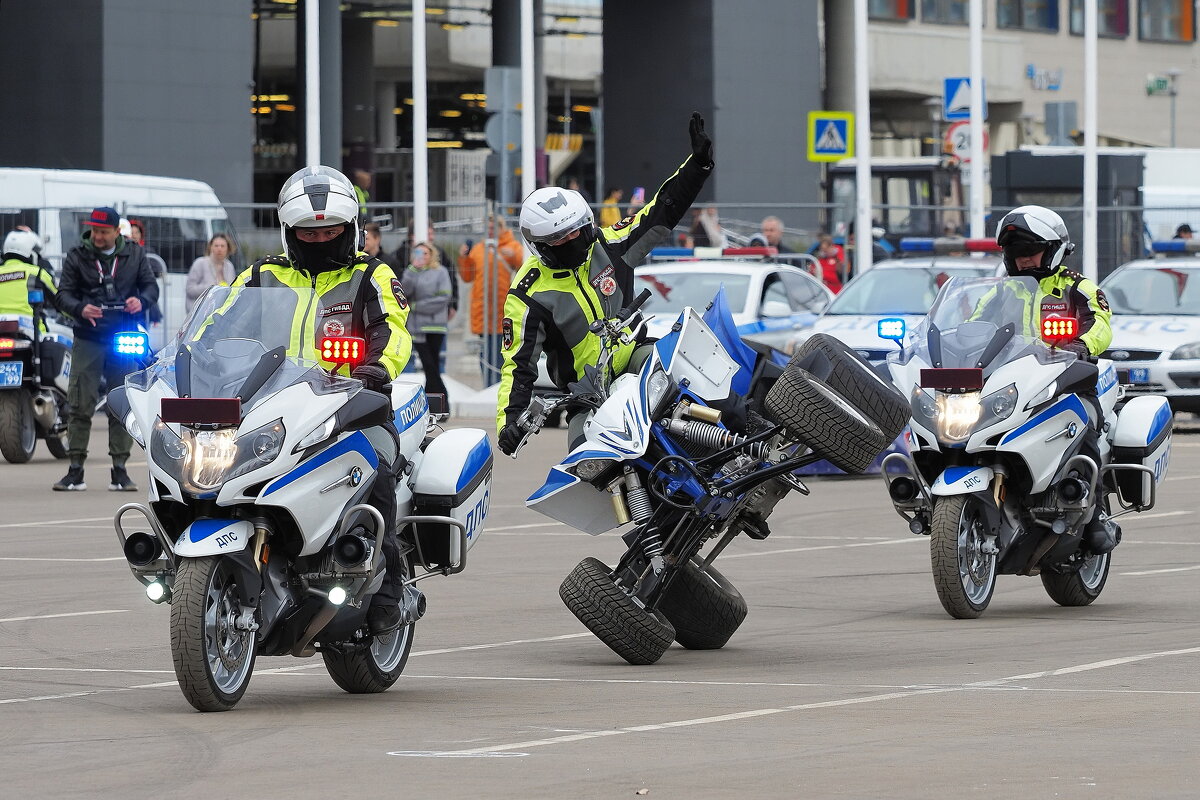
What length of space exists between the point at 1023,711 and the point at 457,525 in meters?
2.18

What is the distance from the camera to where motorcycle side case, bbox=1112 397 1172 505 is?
11719 millimetres

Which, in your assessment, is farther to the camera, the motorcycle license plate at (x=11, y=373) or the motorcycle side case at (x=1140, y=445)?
the motorcycle license plate at (x=11, y=373)

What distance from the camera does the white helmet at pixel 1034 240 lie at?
11657 mm

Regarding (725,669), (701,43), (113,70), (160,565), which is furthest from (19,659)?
(701,43)

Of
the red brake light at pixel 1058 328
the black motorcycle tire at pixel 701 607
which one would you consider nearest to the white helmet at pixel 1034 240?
the red brake light at pixel 1058 328

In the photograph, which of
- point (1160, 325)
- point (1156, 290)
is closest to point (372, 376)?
point (1160, 325)

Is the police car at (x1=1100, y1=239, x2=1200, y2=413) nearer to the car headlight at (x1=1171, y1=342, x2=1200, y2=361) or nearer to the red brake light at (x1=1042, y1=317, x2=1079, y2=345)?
the car headlight at (x1=1171, y1=342, x2=1200, y2=361)

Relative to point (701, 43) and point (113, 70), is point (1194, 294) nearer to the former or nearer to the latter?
point (113, 70)

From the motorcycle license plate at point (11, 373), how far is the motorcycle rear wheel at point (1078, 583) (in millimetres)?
11034

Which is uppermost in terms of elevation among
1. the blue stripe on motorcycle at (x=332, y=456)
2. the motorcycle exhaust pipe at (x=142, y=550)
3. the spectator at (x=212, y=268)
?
the spectator at (x=212, y=268)

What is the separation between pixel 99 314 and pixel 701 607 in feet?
29.6

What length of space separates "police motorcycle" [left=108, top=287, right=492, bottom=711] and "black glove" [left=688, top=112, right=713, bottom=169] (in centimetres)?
248

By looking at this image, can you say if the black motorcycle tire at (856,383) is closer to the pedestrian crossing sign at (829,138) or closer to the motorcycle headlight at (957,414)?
the motorcycle headlight at (957,414)

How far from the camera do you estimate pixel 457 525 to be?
8859mm
